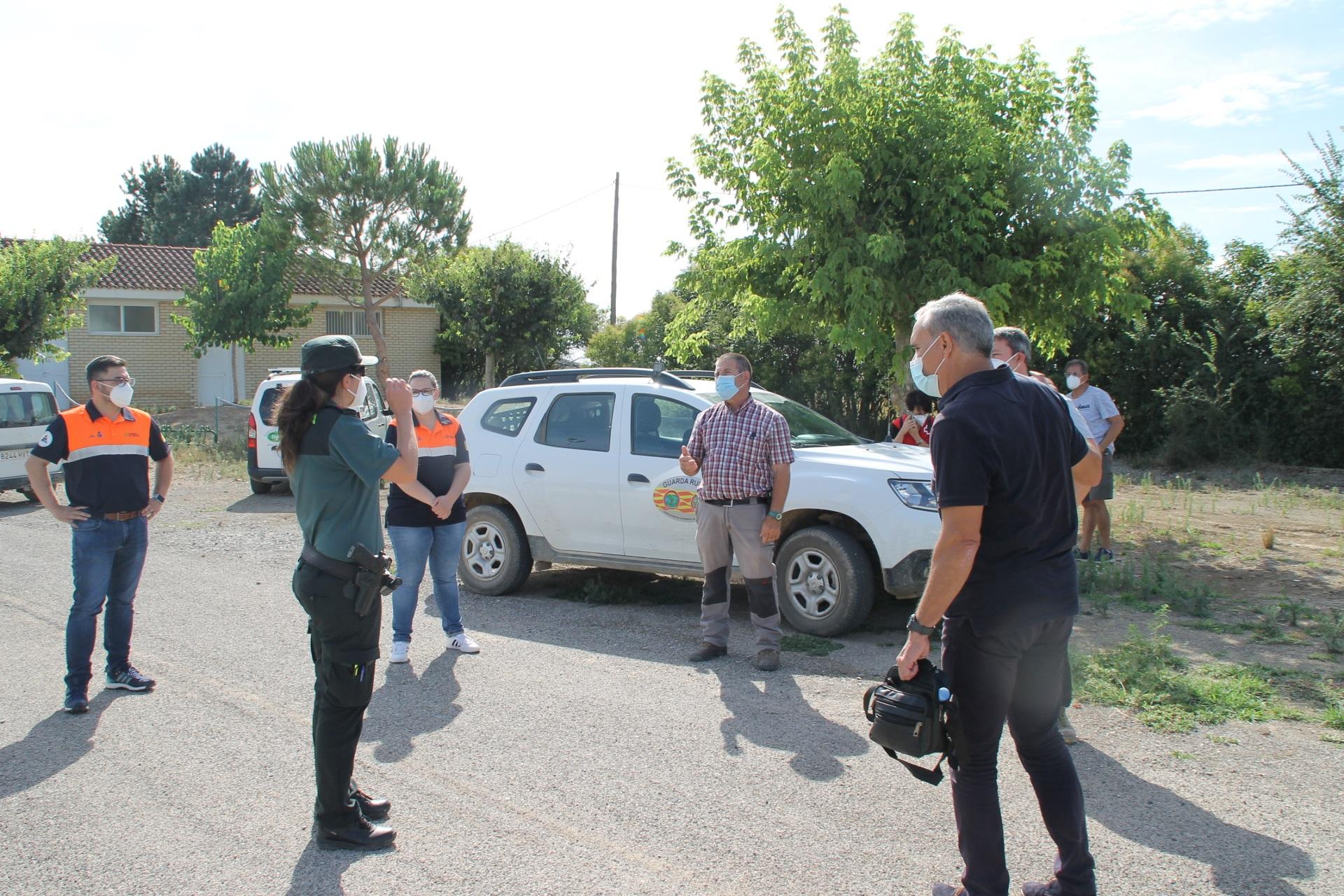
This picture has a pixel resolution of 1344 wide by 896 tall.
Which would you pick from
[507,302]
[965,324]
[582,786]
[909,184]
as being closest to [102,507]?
[582,786]

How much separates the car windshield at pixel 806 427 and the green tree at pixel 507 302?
78.4 feet

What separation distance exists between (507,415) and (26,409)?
10.5 metres

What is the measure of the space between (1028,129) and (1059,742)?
870 cm

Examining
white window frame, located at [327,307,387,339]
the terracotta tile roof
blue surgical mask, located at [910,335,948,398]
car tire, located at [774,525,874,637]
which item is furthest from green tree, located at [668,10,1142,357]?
white window frame, located at [327,307,387,339]

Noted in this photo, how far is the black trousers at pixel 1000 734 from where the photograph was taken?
10.4 ft

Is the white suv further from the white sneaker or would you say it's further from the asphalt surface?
the white sneaker

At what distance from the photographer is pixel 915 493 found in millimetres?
6898

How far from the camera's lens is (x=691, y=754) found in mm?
4855

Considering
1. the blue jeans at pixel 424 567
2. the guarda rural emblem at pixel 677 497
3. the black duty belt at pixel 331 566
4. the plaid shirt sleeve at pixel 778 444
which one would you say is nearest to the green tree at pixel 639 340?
the guarda rural emblem at pixel 677 497

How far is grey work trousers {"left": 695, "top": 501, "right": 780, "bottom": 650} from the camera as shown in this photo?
6375mm

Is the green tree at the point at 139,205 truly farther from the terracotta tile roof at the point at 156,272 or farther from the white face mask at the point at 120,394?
the white face mask at the point at 120,394

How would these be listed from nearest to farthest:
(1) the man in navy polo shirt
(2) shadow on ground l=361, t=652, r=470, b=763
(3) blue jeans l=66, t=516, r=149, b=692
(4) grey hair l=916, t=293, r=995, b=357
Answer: (1) the man in navy polo shirt → (4) grey hair l=916, t=293, r=995, b=357 → (2) shadow on ground l=361, t=652, r=470, b=763 → (3) blue jeans l=66, t=516, r=149, b=692

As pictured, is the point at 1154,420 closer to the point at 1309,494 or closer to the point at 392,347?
the point at 1309,494

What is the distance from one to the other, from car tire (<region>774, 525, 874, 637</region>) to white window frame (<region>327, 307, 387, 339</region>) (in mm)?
31570
